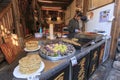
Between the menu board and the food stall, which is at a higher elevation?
the menu board

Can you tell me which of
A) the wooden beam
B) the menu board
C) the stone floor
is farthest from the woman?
the stone floor

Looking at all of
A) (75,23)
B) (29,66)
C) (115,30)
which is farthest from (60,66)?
(115,30)

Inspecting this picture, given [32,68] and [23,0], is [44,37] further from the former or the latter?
[23,0]

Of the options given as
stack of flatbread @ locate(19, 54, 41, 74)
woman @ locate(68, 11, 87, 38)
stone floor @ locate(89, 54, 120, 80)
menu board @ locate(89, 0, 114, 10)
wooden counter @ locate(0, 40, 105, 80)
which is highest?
menu board @ locate(89, 0, 114, 10)

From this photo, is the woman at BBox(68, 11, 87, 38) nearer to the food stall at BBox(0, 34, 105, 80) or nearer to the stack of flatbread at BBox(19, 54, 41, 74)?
the food stall at BBox(0, 34, 105, 80)

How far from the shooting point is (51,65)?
1.24 m

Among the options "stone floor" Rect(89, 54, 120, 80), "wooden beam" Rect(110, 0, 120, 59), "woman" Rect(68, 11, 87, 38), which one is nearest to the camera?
"stone floor" Rect(89, 54, 120, 80)

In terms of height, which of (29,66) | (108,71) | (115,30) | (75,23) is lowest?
(108,71)

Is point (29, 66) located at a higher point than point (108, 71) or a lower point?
higher

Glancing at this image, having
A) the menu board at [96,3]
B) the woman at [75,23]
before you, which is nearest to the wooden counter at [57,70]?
the woman at [75,23]

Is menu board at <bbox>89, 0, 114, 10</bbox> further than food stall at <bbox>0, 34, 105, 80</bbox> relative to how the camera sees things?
Yes

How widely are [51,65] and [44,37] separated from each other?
1.06 meters

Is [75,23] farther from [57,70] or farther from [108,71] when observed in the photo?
[57,70]

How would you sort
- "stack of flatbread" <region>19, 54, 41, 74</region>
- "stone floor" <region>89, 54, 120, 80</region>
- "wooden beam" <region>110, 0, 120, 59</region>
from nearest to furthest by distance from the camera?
"stack of flatbread" <region>19, 54, 41, 74</region> → "stone floor" <region>89, 54, 120, 80</region> → "wooden beam" <region>110, 0, 120, 59</region>
